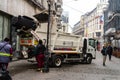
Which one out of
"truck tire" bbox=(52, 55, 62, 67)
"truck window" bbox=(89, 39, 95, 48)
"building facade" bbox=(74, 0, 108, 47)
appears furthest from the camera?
"building facade" bbox=(74, 0, 108, 47)

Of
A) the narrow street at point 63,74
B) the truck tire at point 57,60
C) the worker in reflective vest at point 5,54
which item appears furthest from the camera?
the truck tire at point 57,60

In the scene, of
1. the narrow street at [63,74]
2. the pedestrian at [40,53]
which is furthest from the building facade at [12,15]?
the narrow street at [63,74]

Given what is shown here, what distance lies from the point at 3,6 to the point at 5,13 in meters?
1.04

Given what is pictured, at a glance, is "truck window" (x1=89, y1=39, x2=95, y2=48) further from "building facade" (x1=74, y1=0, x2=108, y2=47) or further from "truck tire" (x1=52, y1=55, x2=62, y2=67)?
"building facade" (x1=74, y1=0, x2=108, y2=47)

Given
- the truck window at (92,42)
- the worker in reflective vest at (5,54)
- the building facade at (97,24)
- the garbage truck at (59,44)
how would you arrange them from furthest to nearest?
1. the building facade at (97,24)
2. the truck window at (92,42)
3. the garbage truck at (59,44)
4. the worker in reflective vest at (5,54)

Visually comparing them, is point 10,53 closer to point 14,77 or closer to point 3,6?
point 14,77

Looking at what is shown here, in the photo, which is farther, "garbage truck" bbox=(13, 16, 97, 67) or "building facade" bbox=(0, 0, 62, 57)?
"building facade" bbox=(0, 0, 62, 57)

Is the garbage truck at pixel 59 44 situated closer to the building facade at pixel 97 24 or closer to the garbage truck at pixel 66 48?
the garbage truck at pixel 66 48

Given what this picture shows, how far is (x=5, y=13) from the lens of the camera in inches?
916

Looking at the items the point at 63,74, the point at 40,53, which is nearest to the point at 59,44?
the point at 40,53

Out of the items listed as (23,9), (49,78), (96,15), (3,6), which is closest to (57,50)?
(3,6)

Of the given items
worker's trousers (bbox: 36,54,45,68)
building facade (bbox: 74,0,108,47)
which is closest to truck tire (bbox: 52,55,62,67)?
worker's trousers (bbox: 36,54,45,68)

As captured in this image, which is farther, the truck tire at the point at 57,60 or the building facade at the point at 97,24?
the building facade at the point at 97,24

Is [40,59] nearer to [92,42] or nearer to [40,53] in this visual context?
[40,53]
